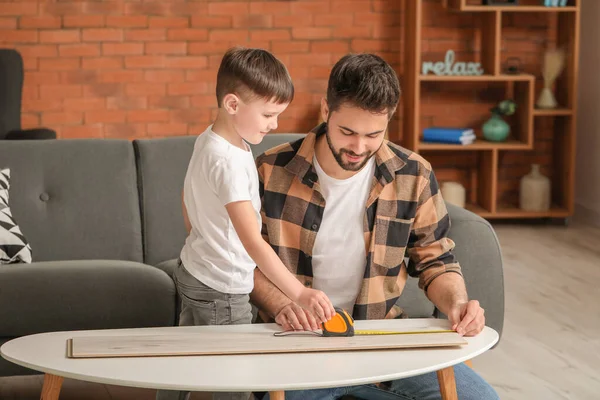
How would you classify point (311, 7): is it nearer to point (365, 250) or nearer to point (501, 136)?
point (501, 136)

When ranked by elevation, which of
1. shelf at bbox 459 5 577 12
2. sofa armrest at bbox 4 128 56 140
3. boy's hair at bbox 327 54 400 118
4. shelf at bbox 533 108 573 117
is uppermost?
shelf at bbox 459 5 577 12

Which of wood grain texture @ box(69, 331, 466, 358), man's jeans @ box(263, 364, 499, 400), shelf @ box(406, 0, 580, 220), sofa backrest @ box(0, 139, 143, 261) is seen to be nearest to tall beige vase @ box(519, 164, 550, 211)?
shelf @ box(406, 0, 580, 220)

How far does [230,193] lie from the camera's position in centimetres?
183

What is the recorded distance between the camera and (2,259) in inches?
110

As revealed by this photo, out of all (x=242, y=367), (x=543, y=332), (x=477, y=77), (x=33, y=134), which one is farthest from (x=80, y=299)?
(x=477, y=77)

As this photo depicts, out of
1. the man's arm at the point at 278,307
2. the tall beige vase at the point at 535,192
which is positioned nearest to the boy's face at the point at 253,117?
the man's arm at the point at 278,307

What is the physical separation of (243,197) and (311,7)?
153 inches

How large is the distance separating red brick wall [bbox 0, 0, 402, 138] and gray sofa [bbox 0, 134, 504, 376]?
2346 mm

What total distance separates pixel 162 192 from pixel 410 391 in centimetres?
153

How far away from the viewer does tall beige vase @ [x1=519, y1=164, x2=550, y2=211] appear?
551 cm

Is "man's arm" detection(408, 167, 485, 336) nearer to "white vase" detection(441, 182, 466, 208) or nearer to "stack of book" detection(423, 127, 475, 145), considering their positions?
"stack of book" detection(423, 127, 475, 145)

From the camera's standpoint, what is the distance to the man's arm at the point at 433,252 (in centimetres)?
192

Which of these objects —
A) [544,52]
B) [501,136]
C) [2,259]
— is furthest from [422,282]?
[544,52]

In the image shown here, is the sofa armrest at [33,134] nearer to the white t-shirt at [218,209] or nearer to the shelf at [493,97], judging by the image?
the shelf at [493,97]
